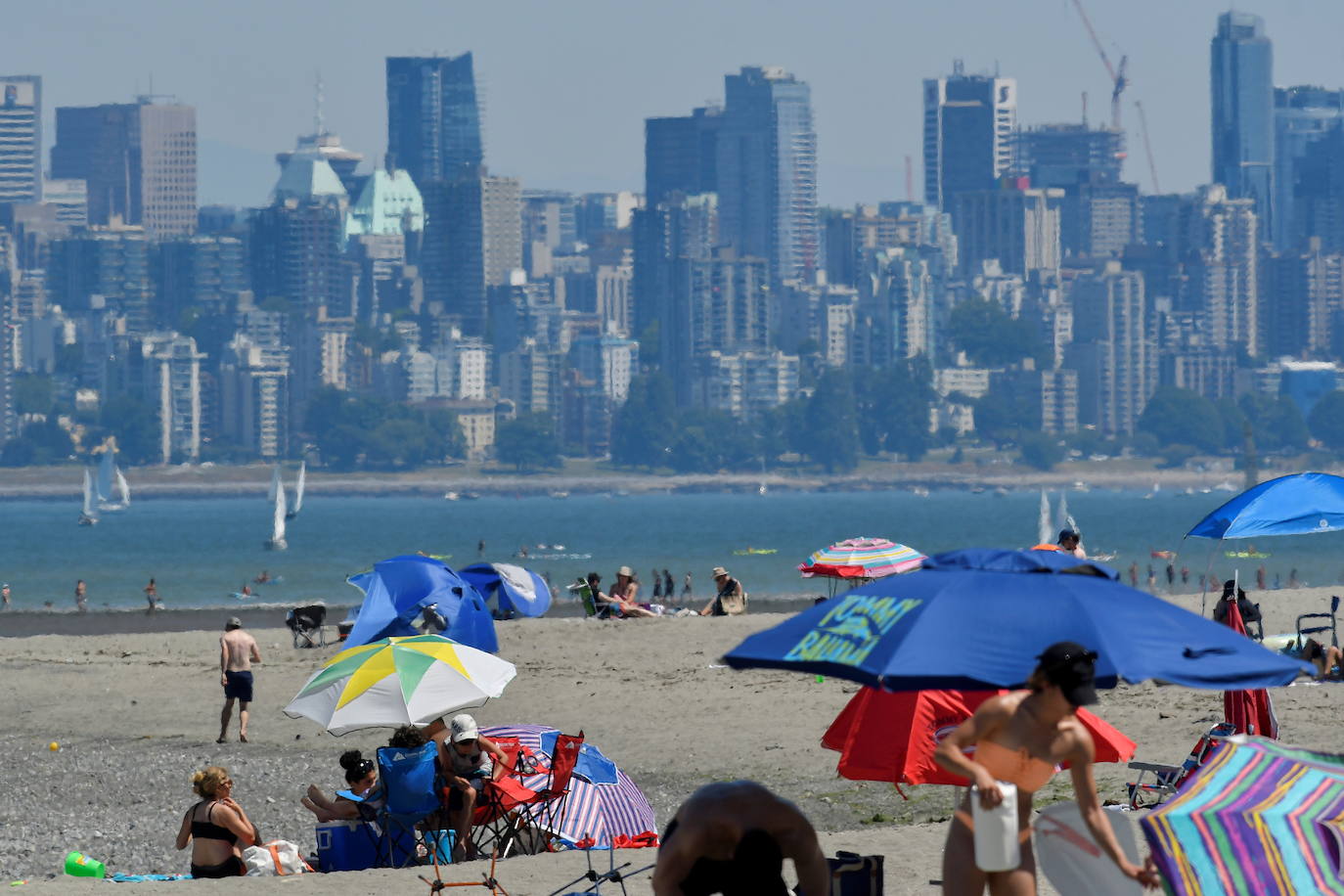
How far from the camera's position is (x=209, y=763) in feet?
54.6

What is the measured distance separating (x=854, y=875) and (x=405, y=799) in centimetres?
337

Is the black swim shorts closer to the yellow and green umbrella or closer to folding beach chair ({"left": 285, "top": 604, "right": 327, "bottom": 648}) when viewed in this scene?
the yellow and green umbrella

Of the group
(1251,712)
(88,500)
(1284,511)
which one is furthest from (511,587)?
(88,500)

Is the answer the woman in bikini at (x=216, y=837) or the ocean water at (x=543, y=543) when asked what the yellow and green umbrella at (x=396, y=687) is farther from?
the ocean water at (x=543, y=543)

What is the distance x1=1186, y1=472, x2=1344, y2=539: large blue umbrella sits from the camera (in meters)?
13.8

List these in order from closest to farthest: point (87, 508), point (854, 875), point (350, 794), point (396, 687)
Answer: point (854, 875) → point (350, 794) → point (396, 687) → point (87, 508)

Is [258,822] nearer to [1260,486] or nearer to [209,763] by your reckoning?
[209,763]

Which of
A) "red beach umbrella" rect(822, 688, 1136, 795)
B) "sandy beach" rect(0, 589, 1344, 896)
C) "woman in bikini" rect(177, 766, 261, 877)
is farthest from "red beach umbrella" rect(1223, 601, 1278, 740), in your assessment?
"woman in bikini" rect(177, 766, 261, 877)

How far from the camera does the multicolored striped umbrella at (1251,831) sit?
7098mm

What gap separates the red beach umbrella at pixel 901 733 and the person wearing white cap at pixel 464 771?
211cm

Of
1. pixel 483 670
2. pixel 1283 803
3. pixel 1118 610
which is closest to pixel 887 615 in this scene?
pixel 1118 610

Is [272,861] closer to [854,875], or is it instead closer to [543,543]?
[854,875]

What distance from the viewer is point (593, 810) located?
37.6ft

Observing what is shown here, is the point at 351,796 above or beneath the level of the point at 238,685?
above
